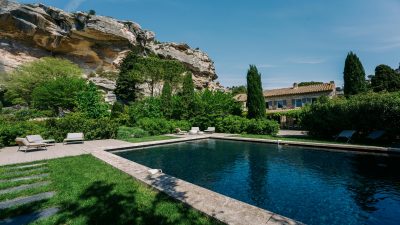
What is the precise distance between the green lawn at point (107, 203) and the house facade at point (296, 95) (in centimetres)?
2612

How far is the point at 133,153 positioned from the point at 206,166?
5354 mm

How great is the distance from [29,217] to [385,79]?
63.2 meters

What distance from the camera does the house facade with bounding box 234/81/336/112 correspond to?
3288 centimetres

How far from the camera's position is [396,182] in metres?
7.26

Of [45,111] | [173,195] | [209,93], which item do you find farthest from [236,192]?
[45,111]

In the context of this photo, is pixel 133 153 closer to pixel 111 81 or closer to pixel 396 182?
pixel 396 182

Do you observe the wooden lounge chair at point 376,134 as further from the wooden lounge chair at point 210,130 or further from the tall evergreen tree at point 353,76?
the tall evergreen tree at point 353,76

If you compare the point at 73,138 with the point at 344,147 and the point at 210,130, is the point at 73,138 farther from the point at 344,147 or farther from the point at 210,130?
the point at 344,147

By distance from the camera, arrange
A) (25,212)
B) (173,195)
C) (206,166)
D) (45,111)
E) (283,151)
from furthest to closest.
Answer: (45,111)
(283,151)
(206,166)
(173,195)
(25,212)

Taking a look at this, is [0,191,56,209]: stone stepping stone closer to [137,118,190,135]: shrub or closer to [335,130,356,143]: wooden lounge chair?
[335,130,356,143]: wooden lounge chair

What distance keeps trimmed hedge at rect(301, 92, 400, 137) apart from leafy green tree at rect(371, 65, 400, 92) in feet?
137

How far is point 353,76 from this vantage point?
108 feet

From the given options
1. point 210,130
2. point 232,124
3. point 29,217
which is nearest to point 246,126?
point 232,124

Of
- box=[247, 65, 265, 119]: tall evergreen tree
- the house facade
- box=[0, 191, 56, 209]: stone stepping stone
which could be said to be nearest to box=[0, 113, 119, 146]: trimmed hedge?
box=[0, 191, 56, 209]: stone stepping stone
